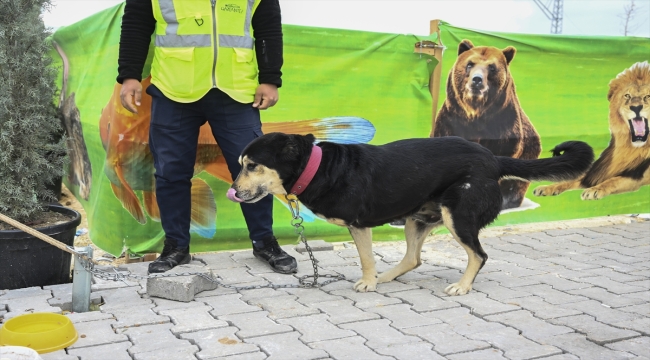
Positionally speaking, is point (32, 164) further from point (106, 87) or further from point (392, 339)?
point (392, 339)

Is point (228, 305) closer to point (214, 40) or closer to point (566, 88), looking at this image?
point (214, 40)

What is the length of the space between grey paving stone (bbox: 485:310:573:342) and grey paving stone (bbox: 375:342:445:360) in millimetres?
606

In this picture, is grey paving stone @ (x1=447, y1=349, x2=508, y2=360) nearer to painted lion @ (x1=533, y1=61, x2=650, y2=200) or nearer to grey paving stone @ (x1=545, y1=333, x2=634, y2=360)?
grey paving stone @ (x1=545, y1=333, x2=634, y2=360)

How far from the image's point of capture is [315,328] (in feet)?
11.3

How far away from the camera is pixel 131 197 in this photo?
5.07 meters

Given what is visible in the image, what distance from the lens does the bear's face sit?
6.22 m

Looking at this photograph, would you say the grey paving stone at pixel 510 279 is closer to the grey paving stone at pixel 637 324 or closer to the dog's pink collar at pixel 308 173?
the grey paving stone at pixel 637 324

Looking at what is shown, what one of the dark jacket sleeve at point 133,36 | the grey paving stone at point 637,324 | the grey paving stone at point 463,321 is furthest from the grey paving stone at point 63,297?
the grey paving stone at point 637,324

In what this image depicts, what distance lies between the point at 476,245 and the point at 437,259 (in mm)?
1093

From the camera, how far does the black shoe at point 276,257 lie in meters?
4.62

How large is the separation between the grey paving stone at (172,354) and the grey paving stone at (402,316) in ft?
3.71

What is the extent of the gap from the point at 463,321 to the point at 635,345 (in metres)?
0.89

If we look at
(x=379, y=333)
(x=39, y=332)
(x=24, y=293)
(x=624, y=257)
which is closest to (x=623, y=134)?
(x=624, y=257)

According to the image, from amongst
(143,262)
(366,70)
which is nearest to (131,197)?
(143,262)
